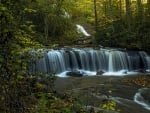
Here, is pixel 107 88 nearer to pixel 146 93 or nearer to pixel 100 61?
pixel 146 93

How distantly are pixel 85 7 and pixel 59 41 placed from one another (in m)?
13.1

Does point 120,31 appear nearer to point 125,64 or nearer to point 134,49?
point 134,49

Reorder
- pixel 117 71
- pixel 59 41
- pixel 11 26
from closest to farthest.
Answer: pixel 11 26, pixel 117 71, pixel 59 41

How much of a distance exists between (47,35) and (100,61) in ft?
23.0

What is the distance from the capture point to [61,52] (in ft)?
70.5

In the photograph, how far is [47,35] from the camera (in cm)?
2777

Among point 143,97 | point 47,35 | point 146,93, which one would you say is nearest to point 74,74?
point 146,93

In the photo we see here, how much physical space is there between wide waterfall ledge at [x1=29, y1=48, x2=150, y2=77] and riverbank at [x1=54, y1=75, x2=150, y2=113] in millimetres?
2556

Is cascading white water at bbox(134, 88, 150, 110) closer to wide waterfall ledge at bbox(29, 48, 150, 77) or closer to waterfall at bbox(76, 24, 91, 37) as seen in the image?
wide waterfall ledge at bbox(29, 48, 150, 77)

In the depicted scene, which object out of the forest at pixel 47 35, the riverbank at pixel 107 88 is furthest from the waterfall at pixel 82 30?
the riverbank at pixel 107 88

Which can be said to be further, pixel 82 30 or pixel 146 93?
pixel 82 30

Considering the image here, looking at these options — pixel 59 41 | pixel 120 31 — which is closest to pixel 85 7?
A: pixel 59 41

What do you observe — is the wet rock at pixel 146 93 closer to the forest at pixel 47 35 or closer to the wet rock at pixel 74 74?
the forest at pixel 47 35

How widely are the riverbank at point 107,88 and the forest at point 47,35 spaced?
2457mm
